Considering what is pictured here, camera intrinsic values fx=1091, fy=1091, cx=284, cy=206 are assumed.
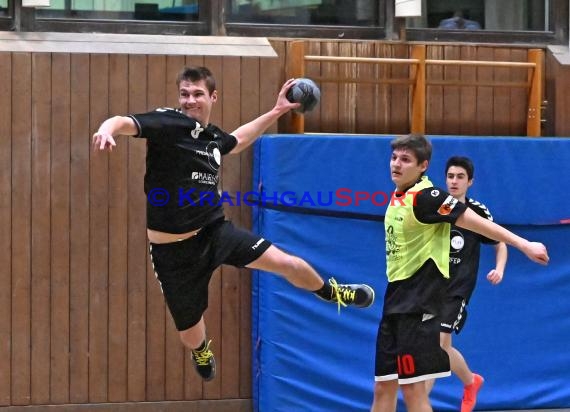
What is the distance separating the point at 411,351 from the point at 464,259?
1997 millimetres

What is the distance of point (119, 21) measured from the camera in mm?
9789

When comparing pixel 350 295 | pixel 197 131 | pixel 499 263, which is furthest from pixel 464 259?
pixel 197 131

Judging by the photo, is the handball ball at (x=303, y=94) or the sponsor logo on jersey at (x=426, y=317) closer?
the sponsor logo on jersey at (x=426, y=317)

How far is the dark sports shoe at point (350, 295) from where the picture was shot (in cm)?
725

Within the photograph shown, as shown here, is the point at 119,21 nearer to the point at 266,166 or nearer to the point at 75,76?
the point at 75,76

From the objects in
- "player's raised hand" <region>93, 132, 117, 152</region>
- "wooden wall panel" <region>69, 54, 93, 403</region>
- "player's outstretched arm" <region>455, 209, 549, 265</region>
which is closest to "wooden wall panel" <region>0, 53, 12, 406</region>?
"wooden wall panel" <region>69, 54, 93, 403</region>

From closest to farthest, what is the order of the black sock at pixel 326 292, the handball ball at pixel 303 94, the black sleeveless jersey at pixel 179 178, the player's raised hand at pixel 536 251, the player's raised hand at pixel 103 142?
the player's raised hand at pixel 103 142 → the player's raised hand at pixel 536 251 → the black sleeveless jersey at pixel 179 178 → the black sock at pixel 326 292 → the handball ball at pixel 303 94

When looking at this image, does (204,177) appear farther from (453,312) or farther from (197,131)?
(453,312)

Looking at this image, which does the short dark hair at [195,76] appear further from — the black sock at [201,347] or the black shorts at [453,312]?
the black shorts at [453,312]

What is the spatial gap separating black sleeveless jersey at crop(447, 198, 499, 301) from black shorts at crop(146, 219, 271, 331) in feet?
6.20

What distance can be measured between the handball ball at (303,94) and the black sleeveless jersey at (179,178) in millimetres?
806

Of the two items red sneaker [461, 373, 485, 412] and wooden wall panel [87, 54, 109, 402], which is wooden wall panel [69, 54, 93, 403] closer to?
wooden wall panel [87, 54, 109, 402]

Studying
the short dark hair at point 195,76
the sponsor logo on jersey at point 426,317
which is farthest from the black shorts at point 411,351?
the short dark hair at point 195,76

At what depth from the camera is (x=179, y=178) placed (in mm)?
6848
